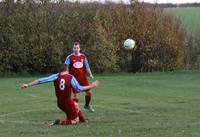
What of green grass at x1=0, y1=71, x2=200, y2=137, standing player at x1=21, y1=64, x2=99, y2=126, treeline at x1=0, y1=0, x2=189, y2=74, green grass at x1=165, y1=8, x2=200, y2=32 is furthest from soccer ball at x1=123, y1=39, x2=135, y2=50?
standing player at x1=21, y1=64, x2=99, y2=126

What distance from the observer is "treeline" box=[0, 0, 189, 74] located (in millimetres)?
35156

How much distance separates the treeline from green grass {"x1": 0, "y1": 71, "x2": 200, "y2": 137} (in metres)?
6.29

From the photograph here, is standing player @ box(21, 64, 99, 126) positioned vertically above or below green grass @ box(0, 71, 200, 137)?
above

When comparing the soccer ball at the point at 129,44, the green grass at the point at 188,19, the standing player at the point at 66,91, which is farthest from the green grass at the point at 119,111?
the green grass at the point at 188,19

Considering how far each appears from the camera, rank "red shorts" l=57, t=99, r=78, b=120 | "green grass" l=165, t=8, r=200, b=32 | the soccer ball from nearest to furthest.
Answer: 1. "red shorts" l=57, t=99, r=78, b=120
2. the soccer ball
3. "green grass" l=165, t=8, r=200, b=32

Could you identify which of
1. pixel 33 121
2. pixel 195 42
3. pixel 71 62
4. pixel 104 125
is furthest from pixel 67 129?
Result: pixel 195 42

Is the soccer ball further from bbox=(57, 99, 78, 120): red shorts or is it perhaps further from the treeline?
bbox=(57, 99, 78, 120): red shorts

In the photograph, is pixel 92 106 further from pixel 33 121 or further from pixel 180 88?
pixel 180 88

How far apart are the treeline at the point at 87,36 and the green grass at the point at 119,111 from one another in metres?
6.29

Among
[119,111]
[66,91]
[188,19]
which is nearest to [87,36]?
[119,111]

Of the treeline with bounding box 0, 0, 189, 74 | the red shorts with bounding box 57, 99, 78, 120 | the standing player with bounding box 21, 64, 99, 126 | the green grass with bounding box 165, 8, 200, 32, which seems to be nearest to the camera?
the standing player with bounding box 21, 64, 99, 126

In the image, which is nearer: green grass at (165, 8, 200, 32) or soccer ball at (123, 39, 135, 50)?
soccer ball at (123, 39, 135, 50)

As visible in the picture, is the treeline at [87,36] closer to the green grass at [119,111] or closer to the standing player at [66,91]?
the green grass at [119,111]

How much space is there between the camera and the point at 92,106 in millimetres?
18797
